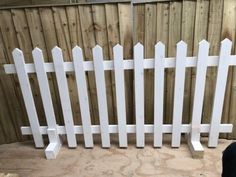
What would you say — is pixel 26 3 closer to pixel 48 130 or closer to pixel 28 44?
pixel 28 44

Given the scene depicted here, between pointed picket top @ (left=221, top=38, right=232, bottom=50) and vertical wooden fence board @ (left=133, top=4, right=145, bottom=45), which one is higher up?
vertical wooden fence board @ (left=133, top=4, right=145, bottom=45)

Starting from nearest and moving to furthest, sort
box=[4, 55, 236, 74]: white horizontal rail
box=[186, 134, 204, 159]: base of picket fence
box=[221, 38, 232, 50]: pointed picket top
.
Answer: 1. box=[221, 38, 232, 50]: pointed picket top
2. box=[4, 55, 236, 74]: white horizontal rail
3. box=[186, 134, 204, 159]: base of picket fence

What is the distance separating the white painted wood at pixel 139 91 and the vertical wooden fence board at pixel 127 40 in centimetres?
20

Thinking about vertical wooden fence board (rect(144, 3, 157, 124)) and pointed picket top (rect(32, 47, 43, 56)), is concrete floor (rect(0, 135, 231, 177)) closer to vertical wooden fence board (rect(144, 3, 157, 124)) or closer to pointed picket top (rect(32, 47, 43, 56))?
vertical wooden fence board (rect(144, 3, 157, 124))

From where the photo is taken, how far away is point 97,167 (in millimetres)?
2051

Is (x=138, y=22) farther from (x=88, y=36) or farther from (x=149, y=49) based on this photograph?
(x=88, y=36)

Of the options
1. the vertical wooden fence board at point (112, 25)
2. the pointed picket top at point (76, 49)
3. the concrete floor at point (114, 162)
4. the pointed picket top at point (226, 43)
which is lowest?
the concrete floor at point (114, 162)

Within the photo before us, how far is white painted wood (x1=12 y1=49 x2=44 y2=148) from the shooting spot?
2.00 metres

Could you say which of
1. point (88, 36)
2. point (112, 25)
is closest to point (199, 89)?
point (112, 25)

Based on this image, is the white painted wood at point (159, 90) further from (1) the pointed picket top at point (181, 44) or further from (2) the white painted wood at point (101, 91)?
(2) the white painted wood at point (101, 91)

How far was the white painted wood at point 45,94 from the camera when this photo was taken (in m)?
1.99

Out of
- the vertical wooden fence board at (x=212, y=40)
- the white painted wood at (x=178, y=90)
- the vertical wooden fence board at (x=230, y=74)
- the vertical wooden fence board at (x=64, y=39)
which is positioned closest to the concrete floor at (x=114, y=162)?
the white painted wood at (x=178, y=90)

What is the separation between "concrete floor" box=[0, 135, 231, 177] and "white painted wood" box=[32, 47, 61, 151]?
0.55 feet

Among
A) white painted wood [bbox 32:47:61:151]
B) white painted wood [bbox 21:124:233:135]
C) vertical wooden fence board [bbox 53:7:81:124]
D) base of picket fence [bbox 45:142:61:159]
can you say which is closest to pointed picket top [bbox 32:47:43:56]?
white painted wood [bbox 32:47:61:151]
